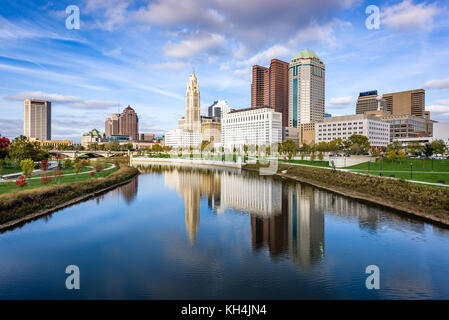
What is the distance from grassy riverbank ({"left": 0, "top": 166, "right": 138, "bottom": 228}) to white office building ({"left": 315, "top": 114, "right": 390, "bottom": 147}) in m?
130

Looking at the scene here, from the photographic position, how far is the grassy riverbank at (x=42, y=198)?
24844 millimetres

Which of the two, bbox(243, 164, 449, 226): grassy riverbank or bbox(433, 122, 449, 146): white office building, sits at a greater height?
bbox(433, 122, 449, 146): white office building

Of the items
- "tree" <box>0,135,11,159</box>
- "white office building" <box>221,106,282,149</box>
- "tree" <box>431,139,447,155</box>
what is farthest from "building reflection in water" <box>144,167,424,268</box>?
"white office building" <box>221,106,282,149</box>

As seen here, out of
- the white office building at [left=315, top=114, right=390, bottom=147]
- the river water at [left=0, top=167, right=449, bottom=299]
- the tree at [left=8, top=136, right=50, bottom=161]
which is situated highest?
the white office building at [left=315, top=114, right=390, bottom=147]

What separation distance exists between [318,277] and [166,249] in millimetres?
10386

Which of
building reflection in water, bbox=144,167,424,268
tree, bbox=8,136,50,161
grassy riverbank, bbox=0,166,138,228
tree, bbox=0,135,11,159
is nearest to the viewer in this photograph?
building reflection in water, bbox=144,167,424,268

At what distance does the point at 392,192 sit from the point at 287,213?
13.8 metres

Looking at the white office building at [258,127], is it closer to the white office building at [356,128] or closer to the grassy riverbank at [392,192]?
the white office building at [356,128]

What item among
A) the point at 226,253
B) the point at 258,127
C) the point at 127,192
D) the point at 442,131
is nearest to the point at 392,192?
the point at 226,253

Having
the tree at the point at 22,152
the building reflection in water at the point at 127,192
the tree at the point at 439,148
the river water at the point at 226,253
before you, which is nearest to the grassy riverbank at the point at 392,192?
the river water at the point at 226,253

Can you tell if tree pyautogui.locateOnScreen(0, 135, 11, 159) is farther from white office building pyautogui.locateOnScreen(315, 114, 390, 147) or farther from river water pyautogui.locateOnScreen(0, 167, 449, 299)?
white office building pyautogui.locateOnScreen(315, 114, 390, 147)

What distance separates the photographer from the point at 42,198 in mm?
29891

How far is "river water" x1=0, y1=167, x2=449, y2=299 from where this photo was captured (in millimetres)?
14195

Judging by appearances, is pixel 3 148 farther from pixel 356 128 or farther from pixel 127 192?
pixel 356 128
